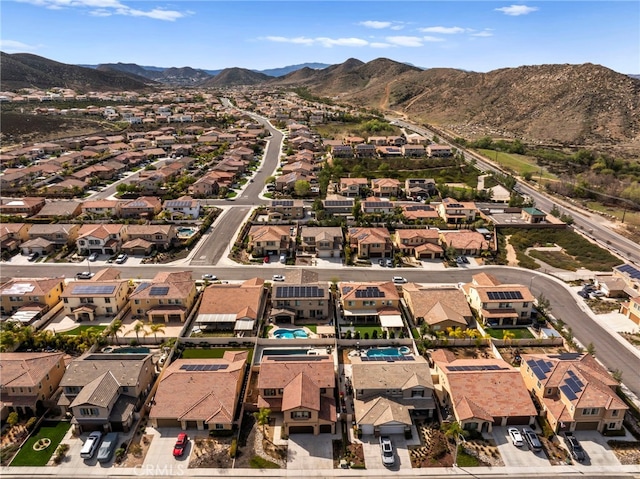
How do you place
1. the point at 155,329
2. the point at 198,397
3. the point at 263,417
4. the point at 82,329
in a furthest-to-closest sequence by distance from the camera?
the point at 82,329 → the point at 155,329 → the point at 198,397 → the point at 263,417

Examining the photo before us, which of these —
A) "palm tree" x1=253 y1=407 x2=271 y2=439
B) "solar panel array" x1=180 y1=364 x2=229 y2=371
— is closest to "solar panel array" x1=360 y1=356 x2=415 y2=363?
"palm tree" x1=253 y1=407 x2=271 y2=439

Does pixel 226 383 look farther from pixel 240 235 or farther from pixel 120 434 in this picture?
pixel 240 235

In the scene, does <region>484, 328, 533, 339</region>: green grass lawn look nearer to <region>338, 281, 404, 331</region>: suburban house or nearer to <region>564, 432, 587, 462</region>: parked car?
<region>338, 281, 404, 331</region>: suburban house

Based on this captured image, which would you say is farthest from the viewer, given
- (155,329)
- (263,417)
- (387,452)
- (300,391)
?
(155,329)

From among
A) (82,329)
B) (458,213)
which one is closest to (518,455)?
(82,329)

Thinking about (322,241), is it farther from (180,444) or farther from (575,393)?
(575,393)

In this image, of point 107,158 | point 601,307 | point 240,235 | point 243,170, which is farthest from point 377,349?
point 107,158

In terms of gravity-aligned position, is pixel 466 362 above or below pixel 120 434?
above
